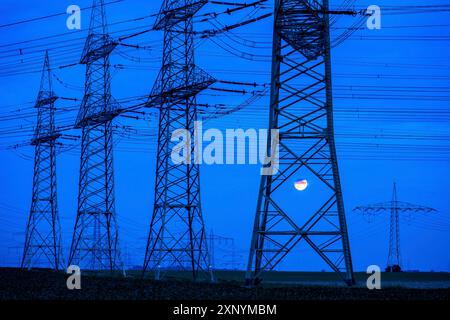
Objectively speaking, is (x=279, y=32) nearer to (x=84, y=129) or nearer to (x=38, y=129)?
(x=84, y=129)

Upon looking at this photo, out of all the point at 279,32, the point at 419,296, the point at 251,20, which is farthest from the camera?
the point at 251,20

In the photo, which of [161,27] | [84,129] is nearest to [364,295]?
[161,27]

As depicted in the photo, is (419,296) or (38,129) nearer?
(419,296)

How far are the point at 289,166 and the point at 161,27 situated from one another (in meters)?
19.4

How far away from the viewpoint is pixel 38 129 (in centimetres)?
6475

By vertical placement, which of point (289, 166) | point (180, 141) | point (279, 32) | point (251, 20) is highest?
point (251, 20)

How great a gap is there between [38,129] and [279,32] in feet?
129

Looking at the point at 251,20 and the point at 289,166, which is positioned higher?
the point at 251,20

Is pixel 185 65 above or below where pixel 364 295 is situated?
above
